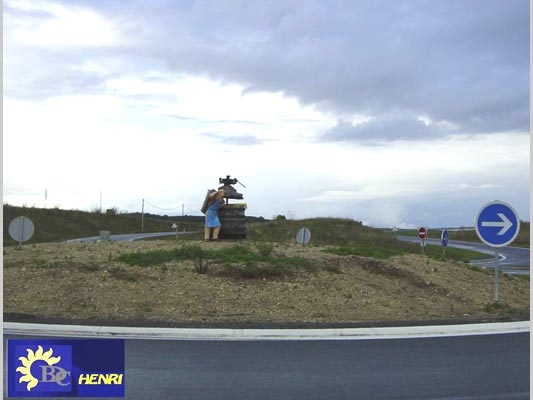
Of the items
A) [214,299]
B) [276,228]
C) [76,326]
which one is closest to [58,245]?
[214,299]

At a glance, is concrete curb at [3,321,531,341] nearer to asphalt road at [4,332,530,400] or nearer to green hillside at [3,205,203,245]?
asphalt road at [4,332,530,400]

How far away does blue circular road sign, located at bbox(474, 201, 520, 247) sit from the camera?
42.8 feet

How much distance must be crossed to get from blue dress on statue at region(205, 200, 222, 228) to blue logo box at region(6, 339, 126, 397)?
44.8 feet

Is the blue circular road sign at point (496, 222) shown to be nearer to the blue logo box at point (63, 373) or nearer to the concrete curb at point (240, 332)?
the concrete curb at point (240, 332)

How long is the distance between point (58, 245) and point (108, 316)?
8.75 meters

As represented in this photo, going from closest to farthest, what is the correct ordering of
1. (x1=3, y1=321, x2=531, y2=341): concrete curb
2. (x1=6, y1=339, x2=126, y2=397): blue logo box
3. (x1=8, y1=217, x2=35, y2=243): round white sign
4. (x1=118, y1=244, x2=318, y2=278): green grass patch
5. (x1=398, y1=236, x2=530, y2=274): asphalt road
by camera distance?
1. (x1=6, y1=339, x2=126, y2=397): blue logo box
2. (x1=3, y1=321, x2=531, y2=341): concrete curb
3. (x1=118, y1=244, x2=318, y2=278): green grass patch
4. (x1=8, y1=217, x2=35, y2=243): round white sign
5. (x1=398, y1=236, x2=530, y2=274): asphalt road

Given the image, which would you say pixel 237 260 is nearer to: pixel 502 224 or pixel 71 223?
pixel 502 224

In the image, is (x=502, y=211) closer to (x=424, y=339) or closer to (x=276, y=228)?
(x=424, y=339)

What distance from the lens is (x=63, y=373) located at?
6.85 metres

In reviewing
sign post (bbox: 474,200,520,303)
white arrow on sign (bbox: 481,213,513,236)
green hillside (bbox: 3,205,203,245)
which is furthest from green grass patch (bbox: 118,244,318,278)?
green hillside (bbox: 3,205,203,245)

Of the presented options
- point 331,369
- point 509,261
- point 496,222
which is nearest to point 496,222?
point 496,222

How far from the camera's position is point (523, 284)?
19.7 meters

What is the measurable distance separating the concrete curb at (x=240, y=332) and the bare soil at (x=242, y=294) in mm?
727

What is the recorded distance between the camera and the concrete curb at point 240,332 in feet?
34.1
